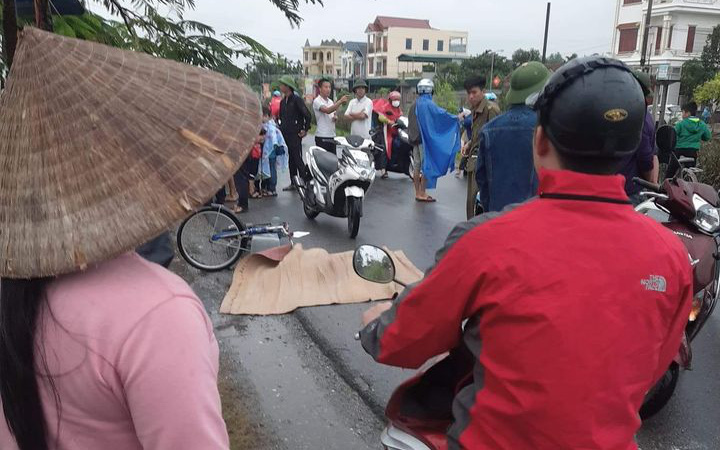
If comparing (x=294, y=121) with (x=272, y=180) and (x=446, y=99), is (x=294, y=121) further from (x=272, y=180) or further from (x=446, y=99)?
(x=446, y=99)

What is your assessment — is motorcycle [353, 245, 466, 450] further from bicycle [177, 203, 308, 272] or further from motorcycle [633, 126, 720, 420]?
bicycle [177, 203, 308, 272]

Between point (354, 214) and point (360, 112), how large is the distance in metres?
3.91

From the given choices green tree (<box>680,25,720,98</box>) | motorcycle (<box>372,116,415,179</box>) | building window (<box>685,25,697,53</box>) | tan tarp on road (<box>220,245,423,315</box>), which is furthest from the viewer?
building window (<box>685,25,697,53</box>)

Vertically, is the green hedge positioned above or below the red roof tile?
below

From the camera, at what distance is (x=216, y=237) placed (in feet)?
18.2

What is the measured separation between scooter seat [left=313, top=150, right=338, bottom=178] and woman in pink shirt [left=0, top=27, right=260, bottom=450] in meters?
6.12

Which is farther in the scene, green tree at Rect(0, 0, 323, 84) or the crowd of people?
green tree at Rect(0, 0, 323, 84)

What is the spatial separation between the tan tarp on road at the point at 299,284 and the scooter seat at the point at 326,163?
5.52ft

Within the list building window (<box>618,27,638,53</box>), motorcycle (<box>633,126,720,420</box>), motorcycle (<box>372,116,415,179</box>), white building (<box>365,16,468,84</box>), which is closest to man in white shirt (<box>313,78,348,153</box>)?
motorcycle (<box>372,116,415,179</box>)

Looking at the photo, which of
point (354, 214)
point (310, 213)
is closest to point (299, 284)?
point (354, 214)

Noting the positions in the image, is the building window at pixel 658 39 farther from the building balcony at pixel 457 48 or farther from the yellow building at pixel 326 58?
the yellow building at pixel 326 58

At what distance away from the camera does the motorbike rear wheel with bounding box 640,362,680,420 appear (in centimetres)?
318

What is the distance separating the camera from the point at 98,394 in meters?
0.94

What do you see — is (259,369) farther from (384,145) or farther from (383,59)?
(383,59)
